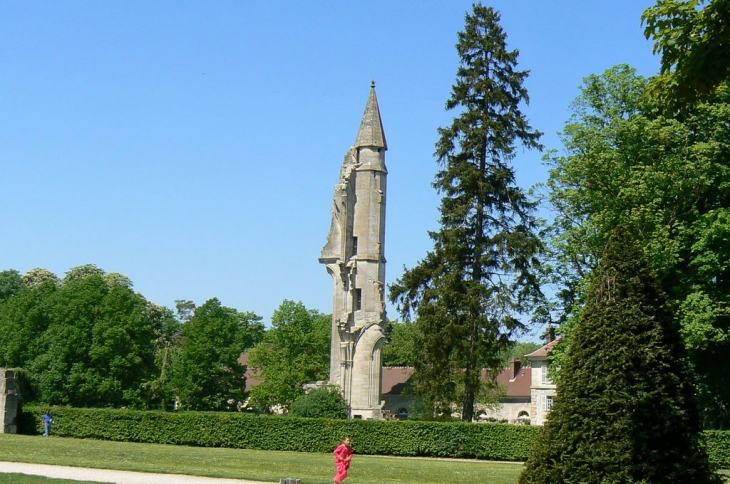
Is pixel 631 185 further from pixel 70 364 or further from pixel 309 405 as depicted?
pixel 70 364

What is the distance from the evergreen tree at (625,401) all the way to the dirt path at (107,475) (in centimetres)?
882

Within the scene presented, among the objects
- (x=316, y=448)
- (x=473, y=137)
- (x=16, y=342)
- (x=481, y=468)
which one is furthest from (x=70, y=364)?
(x=481, y=468)

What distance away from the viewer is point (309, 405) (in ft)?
139

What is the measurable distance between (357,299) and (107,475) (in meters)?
30.6

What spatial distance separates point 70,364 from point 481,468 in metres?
32.9

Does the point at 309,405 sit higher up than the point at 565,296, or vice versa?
the point at 565,296

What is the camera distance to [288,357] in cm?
6347

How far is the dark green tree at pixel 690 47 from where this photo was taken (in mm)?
10492

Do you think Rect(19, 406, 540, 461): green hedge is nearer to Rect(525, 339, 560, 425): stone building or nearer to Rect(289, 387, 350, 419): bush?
Rect(289, 387, 350, 419): bush

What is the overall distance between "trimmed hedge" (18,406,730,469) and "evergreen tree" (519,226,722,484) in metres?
20.4

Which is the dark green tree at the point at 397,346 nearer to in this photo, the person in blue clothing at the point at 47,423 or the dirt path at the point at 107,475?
the person in blue clothing at the point at 47,423

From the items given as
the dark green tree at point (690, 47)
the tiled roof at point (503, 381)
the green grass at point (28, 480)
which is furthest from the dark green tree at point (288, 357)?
the dark green tree at point (690, 47)

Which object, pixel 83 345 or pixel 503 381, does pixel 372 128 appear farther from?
pixel 503 381

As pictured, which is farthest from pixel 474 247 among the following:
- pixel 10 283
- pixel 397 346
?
pixel 10 283
